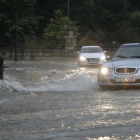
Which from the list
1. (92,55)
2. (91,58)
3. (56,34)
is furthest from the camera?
(56,34)

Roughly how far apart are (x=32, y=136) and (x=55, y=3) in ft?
199

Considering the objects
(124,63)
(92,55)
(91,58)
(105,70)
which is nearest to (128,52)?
(124,63)

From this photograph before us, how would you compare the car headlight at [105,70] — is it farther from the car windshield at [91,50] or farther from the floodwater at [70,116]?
the car windshield at [91,50]

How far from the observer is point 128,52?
13.2m

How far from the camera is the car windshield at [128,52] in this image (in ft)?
42.4

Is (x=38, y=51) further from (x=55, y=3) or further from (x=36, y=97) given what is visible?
(x=36, y=97)

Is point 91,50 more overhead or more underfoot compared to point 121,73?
more overhead

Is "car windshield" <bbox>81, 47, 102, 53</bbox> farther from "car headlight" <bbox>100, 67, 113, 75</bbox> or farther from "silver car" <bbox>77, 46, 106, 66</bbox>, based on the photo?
"car headlight" <bbox>100, 67, 113, 75</bbox>

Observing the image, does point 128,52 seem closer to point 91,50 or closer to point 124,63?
point 124,63

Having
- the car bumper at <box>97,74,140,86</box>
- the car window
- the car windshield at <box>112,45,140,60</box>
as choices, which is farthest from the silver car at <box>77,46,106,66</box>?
the car bumper at <box>97,74,140,86</box>

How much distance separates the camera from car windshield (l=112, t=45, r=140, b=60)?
1292 cm

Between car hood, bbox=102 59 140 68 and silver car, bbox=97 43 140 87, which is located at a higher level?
car hood, bbox=102 59 140 68

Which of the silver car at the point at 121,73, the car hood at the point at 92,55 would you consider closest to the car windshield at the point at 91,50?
the car hood at the point at 92,55

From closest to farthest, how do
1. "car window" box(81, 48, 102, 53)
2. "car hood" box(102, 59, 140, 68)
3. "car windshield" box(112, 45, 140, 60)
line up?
"car hood" box(102, 59, 140, 68) < "car windshield" box(112, 45, 140, 60) < "car window" box(81, 48, 102, 53)
